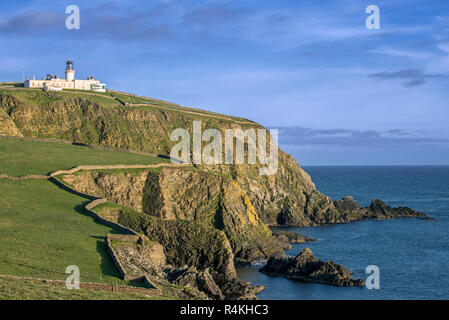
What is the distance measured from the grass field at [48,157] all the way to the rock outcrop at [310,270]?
30989mm

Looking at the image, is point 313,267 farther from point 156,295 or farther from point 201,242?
point 156,295

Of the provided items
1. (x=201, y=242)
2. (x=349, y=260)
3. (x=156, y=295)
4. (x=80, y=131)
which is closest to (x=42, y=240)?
(x=156, y=295)

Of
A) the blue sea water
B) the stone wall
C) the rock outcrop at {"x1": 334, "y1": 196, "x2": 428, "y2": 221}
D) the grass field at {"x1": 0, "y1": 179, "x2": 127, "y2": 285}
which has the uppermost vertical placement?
the grass field at {"x1": 0, "y1": 179, "x2": 127, "y2": 285}

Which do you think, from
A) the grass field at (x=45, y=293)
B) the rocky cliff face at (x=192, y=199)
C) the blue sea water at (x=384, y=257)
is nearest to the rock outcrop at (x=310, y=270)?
the blue sea water at (x=384, y=257)

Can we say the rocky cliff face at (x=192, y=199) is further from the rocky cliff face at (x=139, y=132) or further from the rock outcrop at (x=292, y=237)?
the rocky cliff face at (x=139, y=132)

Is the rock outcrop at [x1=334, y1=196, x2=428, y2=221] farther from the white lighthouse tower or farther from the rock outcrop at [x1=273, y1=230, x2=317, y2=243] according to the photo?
the white lighthouse tower

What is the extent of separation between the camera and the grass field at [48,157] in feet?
251

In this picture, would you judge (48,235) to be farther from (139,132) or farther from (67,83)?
(67,83)

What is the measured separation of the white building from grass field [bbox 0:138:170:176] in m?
34.2

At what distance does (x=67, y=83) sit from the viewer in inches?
5379

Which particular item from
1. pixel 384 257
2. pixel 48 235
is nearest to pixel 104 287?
pixel 48 235

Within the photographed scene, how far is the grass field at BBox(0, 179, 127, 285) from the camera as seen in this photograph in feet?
134

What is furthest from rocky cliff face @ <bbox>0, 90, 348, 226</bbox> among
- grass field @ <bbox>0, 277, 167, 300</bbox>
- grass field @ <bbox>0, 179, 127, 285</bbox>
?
grass field @ <bbox>0, 277, 167, 300</bbox>

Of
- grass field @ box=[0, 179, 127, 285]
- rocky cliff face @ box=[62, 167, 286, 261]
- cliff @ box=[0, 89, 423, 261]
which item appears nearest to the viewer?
grass field @ box=[0, 179, 127, 285]
